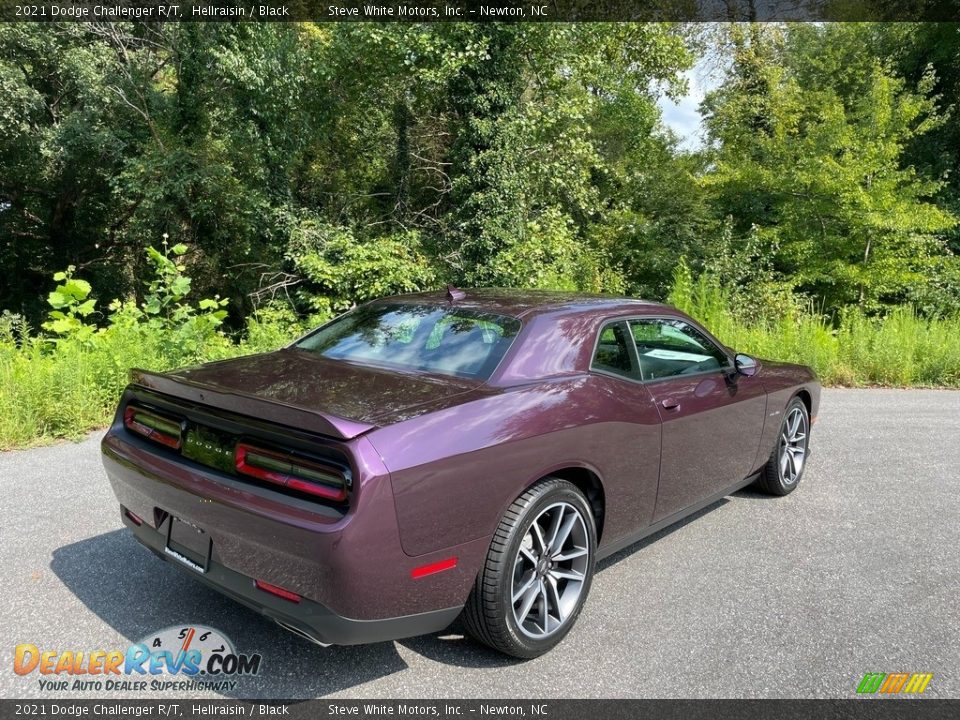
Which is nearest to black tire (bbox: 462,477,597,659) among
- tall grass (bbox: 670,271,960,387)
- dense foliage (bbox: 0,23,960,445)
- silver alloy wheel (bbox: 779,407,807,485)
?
silver alloy wheel (bbox: 779,407,807,485)

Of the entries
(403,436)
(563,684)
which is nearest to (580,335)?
(403,436)

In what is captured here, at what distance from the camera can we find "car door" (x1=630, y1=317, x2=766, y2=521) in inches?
142

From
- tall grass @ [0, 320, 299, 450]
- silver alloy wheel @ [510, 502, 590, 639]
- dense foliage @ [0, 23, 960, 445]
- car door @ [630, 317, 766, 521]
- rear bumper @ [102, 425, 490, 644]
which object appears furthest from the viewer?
dense foliage @ [0, 23, 960, 445]

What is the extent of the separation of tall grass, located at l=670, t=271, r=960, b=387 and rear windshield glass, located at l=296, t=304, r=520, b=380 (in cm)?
799

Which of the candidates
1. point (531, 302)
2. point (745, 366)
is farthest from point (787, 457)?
point (531, 302)

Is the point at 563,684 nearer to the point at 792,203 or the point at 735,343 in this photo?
the point at 735,343

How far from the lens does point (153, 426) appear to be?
9.87 feet

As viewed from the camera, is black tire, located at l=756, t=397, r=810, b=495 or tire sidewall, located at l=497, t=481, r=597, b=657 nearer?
tire sidewall, located at l=497, t=481, r=597, b=657

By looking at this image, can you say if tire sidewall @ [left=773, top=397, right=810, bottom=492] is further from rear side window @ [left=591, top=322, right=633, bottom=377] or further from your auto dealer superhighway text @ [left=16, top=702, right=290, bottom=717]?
your auto dealer superhighway text @ [left=16, top=702, right=290, bottom=717]

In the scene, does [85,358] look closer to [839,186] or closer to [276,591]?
[276,591]

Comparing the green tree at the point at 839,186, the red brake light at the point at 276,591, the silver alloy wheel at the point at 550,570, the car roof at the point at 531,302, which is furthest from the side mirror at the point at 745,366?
the green tree at the point at 839,186

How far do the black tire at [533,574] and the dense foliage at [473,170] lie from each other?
Answer: 888 cm

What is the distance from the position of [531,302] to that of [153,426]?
6.42ft

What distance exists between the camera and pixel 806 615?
3.22m
